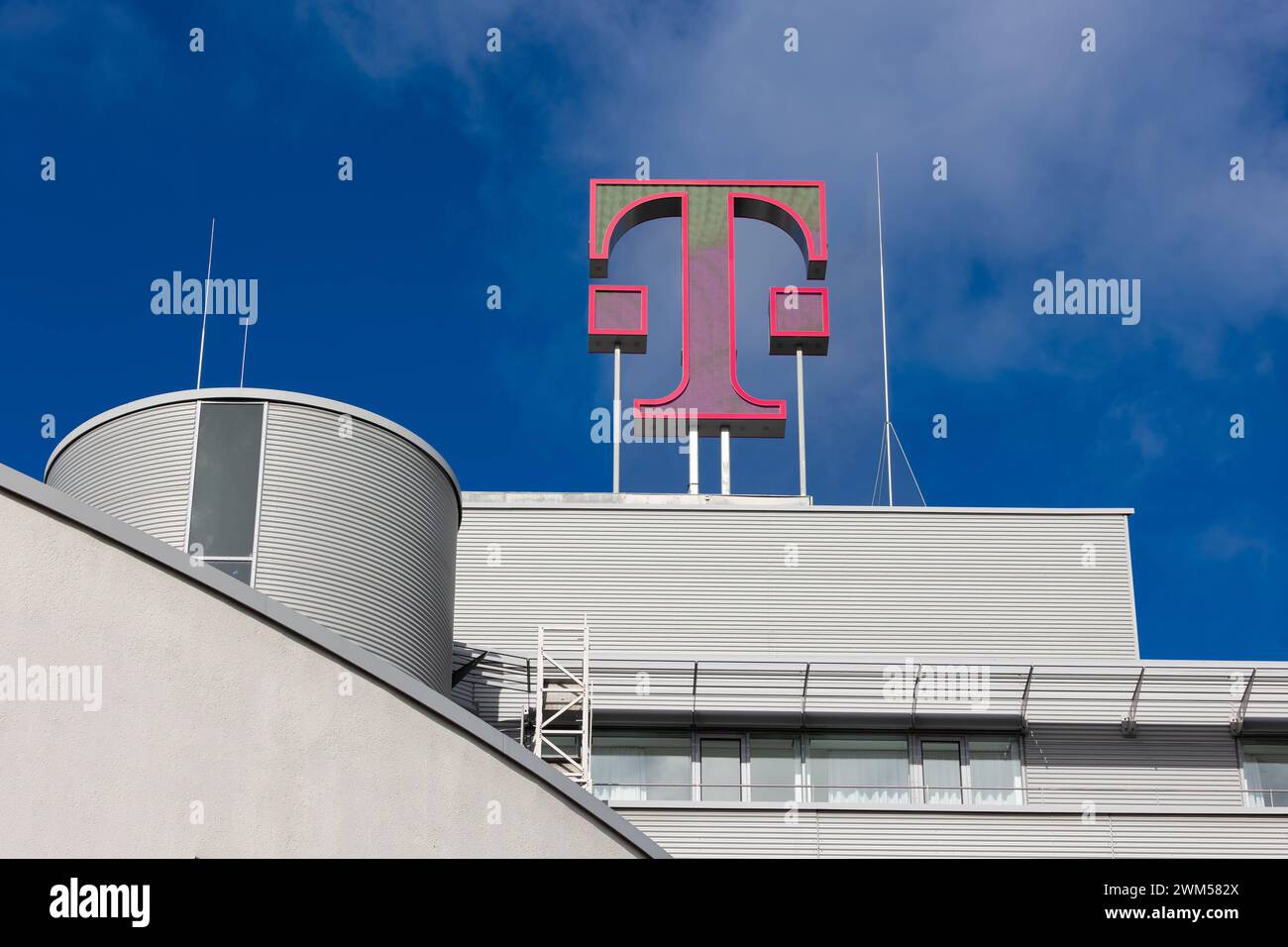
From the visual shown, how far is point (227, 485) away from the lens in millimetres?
21859

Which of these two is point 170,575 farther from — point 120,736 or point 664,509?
point 664,509

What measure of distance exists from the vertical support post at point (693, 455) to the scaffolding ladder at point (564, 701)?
16.7 feet

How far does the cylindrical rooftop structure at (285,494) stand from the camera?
2152cm

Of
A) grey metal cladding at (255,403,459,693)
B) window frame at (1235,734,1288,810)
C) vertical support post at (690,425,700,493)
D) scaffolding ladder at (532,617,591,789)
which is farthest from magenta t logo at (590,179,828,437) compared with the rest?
grey metal cladding at (255,403,459,693)

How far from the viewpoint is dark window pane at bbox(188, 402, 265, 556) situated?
70.7 feet

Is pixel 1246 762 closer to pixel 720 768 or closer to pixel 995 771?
pixel 995 771

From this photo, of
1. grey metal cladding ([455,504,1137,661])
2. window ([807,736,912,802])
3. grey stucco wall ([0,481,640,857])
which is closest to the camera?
grey stucco wall ([0,481,640,857])

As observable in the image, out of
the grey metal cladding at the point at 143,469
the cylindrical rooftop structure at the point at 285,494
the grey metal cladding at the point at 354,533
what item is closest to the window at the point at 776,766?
the grey metal cladding at the point at 354,533

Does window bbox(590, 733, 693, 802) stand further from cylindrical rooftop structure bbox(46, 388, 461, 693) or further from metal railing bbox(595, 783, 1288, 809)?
cylindrical rooftop structure bbox(46, 388, 461, 693)

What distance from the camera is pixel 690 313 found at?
3594 centimetres

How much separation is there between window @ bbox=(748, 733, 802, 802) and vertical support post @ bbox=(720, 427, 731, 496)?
21.8ft
